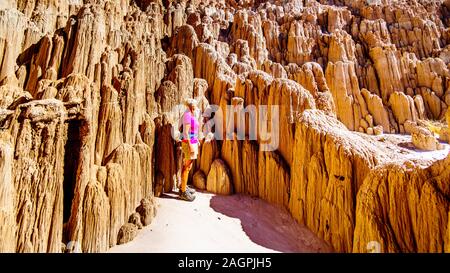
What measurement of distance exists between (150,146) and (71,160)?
237cm

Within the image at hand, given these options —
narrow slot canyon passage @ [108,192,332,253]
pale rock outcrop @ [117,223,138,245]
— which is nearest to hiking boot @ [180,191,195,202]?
narrow slot canyon passage @ [108,192,332,253]

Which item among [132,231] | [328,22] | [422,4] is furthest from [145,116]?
[422,4]

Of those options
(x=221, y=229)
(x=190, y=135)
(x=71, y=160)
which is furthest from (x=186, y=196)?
(x=71, y=160)

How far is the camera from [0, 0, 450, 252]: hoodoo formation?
4.55 metres

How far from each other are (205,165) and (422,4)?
96.1 feet

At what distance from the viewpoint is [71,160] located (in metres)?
5.16

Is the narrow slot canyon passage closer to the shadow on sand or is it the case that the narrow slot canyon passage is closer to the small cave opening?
the shadow on sand

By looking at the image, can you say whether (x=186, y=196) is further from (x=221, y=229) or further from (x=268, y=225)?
(x=268, y=225)

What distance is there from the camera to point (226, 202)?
7762mm

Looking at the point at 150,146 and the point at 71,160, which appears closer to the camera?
the point at 71,160

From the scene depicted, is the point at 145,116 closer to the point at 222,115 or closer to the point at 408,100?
the point at 222,115

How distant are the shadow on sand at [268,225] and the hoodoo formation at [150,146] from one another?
27cm

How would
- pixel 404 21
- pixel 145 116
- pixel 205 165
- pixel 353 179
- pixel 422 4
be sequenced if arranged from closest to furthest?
pixel 353 179, pixel 145 116, pixel 205 165, pixel 404 21, pixel 422 4

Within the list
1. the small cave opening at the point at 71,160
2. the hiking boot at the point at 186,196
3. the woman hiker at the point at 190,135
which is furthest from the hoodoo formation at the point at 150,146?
the woman hiker at the point at 190,135
